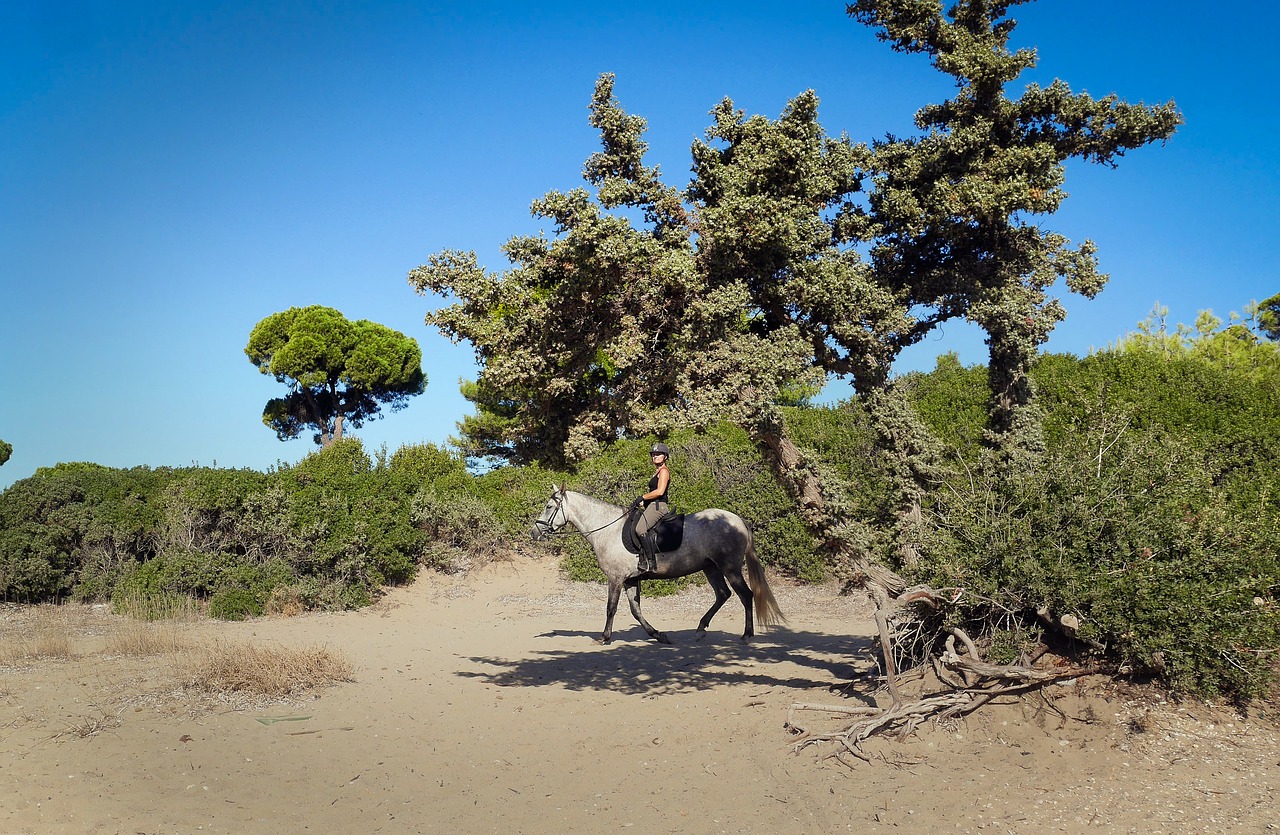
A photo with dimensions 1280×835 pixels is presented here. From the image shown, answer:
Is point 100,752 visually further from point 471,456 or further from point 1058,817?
point 471,456

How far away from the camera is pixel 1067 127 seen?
9.24m

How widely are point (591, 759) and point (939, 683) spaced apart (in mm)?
3203

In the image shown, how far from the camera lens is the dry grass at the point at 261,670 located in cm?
942

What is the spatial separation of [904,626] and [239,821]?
6001 millimetres

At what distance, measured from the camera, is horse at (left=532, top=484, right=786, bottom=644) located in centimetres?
1227

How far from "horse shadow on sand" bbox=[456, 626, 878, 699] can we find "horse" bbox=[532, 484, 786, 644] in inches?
22.3

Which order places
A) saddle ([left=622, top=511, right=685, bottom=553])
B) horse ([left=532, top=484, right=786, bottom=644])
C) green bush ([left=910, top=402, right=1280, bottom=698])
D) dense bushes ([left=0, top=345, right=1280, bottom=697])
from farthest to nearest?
horse ([left=532, top=484, right=786, bottom=644]) < saddle ([left=622, top=511, right=685, bottom=553]) < dense bushes ([left=0, top=345, right=1280, bottom=697]) < green bush ([left=910, top=402, right=1280, bottom=698])

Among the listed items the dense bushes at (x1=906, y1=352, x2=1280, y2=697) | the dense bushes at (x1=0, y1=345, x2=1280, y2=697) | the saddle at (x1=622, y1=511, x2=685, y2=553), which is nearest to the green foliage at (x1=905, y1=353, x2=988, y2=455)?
the dense bushes at (x1=0, y1=345, x2=1280, y2=697)

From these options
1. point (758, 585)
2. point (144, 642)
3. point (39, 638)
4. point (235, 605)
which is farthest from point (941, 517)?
point (235, 605)

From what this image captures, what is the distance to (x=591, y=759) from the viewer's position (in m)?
7.57

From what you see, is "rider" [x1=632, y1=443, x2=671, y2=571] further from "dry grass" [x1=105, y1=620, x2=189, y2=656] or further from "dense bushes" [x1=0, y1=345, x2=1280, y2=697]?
"dry grass" [x1=105, y1=620, x2=189, y2=656]

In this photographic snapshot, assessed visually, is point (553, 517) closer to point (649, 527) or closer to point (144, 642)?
point (649, 527)

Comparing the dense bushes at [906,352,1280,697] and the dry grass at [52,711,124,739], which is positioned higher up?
the dense bushes at [906,352,1280,697]

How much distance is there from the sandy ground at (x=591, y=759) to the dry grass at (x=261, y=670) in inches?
9.8
